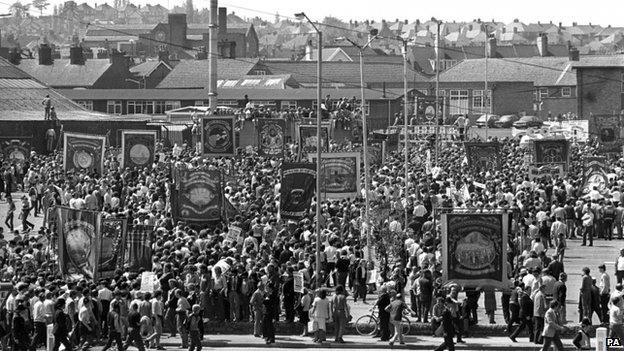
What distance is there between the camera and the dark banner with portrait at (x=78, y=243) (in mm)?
30031

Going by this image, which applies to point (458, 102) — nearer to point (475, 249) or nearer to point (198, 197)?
point (198, 197)

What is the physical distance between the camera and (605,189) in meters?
46.1

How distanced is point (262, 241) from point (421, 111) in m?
54.0

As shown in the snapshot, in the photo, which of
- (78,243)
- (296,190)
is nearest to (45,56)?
(296,190)

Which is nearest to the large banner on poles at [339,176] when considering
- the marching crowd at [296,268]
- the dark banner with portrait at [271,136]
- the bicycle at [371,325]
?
the marching crowd at [296,268]

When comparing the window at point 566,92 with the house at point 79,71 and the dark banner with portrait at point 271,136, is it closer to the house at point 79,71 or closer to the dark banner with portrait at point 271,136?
the house at point 79,71

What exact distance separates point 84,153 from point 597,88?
5984 centimetres

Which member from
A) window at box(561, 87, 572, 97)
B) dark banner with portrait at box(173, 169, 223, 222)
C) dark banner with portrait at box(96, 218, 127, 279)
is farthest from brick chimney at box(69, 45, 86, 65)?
dark banner with portrait at box(96, 218, 127, 279)

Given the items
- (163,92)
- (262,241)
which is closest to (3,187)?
(262,241)

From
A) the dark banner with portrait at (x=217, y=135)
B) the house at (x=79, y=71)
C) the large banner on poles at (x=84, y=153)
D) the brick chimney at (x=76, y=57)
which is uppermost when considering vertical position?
the brick chimney at (x=76, y=57)

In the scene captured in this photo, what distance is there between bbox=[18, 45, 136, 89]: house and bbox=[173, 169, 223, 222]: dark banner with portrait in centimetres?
8181

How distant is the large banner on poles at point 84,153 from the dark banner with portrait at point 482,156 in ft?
42.4

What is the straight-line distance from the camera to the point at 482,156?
52188 mm

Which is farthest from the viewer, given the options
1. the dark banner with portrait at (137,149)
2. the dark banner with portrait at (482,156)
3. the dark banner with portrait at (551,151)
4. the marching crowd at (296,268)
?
the dark banner with portrait at (482,156)
